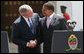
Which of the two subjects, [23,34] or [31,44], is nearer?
[31,44]

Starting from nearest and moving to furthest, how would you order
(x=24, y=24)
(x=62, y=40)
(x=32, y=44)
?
(x=62, y=40)
(x=32, y=44)
(x=24, y=24)

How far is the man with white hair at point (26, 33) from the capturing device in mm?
6215

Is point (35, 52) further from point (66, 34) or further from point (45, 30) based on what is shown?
point (66, 34)

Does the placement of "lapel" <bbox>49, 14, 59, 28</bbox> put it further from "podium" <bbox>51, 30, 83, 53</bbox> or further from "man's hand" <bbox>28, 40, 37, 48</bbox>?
"podium" <bbox>51, 30, 83, 53</bbox>

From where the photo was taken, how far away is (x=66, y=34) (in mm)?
5566

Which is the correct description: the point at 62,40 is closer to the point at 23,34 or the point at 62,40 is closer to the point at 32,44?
the point at 32,44

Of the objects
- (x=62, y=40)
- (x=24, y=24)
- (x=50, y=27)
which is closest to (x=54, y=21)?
(x=50, y=27)

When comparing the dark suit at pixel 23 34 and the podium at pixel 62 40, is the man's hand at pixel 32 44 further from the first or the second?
the podium at pixel 62 40

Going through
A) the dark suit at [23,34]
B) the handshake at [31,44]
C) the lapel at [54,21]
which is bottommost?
the handshake at [31,44]

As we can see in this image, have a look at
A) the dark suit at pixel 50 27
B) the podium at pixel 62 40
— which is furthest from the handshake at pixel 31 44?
→ the podium at pixel 62 40

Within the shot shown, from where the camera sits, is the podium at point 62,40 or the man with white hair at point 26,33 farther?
the man with white hair at point 26,33

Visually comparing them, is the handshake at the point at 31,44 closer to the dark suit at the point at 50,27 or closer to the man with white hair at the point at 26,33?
the man with white hair at the point at 26,33

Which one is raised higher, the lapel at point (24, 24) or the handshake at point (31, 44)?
the lapel at point (24, 24)

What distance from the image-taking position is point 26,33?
245 inches
